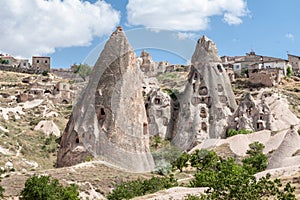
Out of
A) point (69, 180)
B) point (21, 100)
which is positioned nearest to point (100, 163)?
point (69, 180)

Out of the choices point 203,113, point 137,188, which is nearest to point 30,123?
point 203,113

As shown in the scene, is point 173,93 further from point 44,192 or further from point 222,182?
point 222,182

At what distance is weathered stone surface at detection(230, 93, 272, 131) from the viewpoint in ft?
128

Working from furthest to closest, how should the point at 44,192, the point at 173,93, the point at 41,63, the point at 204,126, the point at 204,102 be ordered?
the point at 41,63, the point at 173,93, the point at 204,102, the point at 204,126, the point at 44,192

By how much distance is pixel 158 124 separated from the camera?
42.1 metres

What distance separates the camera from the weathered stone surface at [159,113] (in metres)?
41.8

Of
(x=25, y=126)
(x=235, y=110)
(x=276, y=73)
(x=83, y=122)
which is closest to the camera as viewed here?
(x=83, y=122)

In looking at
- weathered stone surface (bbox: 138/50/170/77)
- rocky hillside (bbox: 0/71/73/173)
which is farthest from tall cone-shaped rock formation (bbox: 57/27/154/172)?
weathered stone surface (bbox: 138/50/170/77)

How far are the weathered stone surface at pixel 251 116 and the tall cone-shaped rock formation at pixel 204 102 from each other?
1.61 meters

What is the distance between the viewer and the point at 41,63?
292 feet

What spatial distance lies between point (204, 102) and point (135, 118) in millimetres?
16867

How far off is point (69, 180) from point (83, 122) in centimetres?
574

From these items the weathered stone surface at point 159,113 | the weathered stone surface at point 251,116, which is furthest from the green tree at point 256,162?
the weathered stone surface at point 159,113

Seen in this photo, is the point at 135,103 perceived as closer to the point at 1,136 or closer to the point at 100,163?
the point at 100,163
